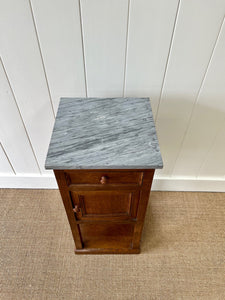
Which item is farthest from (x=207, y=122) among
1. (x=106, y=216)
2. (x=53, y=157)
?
(x=53, y=157)

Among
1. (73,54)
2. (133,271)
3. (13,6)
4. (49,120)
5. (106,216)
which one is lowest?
(133,271)

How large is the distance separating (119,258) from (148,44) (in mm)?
1008

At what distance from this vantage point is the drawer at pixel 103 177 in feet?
2.19

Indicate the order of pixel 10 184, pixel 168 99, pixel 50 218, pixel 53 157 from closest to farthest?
pixel 53 157 < pixel 168 99 < pixel 50 218 < pixel 10 184

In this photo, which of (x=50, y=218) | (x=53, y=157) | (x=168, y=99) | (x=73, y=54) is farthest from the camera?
(x=50, y=218)

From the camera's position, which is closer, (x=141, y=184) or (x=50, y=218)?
(x=141, y=184)

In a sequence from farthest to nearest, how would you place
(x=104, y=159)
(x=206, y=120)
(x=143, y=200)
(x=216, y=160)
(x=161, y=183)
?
1. (x=161, y=183)
2. (x=216, y=160)
3. (x=206, y=120)
4. (x=143, y=200)
5. (x=104, y=159)

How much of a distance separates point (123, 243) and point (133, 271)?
0.14m

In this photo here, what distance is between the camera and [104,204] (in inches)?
31.7

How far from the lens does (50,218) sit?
122 cm

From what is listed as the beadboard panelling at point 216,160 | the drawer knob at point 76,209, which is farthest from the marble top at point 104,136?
the beadboard panelling at point 216,160

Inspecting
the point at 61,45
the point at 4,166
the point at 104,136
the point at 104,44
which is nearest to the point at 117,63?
the point at 104,44

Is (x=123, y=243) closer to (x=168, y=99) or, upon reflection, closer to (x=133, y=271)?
(x=133, y=271)

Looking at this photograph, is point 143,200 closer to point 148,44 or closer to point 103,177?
point 103,177
